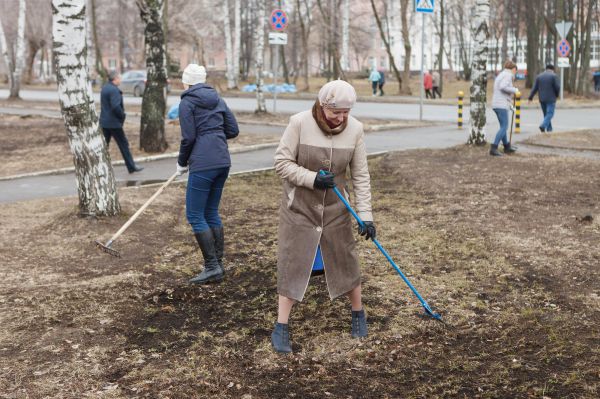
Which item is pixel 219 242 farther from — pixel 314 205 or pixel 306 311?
pixel 314 205

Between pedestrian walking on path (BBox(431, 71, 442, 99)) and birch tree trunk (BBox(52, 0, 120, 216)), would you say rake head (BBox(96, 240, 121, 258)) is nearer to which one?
birch tree trunk (BBox(52, 0, 120, 216))

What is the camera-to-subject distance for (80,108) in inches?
341

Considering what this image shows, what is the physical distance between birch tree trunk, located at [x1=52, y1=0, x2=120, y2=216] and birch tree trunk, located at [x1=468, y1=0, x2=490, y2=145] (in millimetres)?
8444

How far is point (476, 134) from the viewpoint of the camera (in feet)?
50.6

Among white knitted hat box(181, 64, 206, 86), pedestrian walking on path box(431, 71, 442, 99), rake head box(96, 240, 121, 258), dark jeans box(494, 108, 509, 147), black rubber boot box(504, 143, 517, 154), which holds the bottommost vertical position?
rake head box(96, 240, 121, 258)

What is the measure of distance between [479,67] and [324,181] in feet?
36.5

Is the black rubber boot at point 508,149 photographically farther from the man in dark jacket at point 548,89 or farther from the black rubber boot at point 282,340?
the black rubber boot at point 282,340

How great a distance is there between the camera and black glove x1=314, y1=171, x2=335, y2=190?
4.79 metres

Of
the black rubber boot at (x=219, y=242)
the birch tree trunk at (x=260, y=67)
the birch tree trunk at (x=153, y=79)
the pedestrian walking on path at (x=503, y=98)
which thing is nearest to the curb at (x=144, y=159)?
the birch tree trunk at (x=153, y=79)

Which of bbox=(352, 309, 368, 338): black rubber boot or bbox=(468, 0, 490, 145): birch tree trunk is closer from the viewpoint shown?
bbox=(352, 309, 368, 338): black rubber boot

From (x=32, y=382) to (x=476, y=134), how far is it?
12.0 meters

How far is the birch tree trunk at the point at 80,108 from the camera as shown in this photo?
28.2 ft

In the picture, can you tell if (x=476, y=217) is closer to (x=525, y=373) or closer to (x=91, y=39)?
(x=525, y=373)

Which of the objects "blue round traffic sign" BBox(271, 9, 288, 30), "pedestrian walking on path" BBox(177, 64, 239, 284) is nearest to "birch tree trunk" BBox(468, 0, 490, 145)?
"blue round traffic sign" BBox(271, 9, 288, 30)
